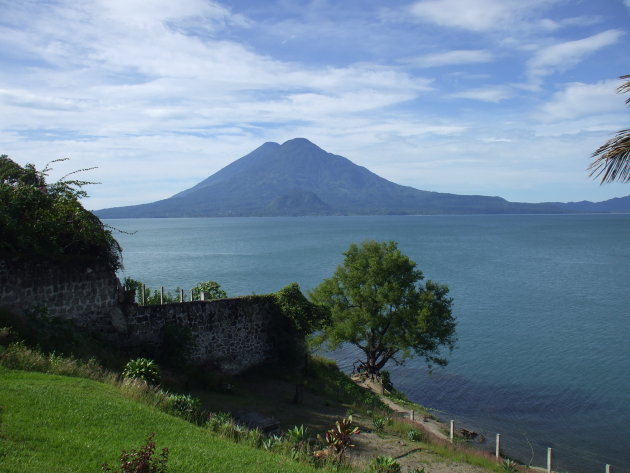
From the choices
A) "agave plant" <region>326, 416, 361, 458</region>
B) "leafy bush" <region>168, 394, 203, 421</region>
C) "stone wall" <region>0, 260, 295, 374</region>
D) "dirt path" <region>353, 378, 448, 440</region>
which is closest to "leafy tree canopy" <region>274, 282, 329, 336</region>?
"stone wall" <region>0, 260, 295, 374</region>

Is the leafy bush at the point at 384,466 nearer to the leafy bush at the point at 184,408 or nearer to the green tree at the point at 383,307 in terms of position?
the leafy bush at the point at 184,408

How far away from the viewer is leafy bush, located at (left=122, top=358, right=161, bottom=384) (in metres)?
13.2

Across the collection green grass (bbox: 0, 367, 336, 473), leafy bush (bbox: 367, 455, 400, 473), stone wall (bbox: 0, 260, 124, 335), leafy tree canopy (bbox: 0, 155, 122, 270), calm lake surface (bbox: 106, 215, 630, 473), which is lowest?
calm lake surface (bbox: 106, 215, 630, 473)

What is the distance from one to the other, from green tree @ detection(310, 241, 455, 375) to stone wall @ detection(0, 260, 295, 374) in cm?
845

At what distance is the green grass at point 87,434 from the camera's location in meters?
7.36

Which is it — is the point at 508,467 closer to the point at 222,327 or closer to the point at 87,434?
the point at 222,327

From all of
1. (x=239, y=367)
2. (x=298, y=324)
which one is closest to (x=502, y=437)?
(x=298, y=324)

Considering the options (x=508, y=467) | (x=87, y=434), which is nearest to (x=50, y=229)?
(x=87, y=434)

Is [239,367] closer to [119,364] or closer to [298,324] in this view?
[298,324]

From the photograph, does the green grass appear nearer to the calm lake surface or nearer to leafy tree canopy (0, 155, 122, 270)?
leafy tree canopy (0, 155, 122, 270)

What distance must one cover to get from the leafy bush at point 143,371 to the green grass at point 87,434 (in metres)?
2.29

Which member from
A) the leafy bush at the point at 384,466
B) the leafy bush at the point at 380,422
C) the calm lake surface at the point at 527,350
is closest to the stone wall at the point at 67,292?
the leafy bush at the point at 380,422

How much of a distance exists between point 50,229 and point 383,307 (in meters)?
18.6

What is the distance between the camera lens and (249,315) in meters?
19.8
